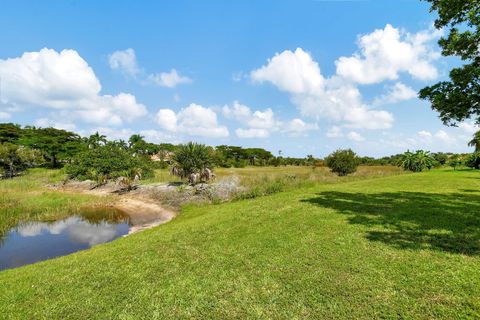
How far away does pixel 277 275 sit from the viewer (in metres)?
6.59

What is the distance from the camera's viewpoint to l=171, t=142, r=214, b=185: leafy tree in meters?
33.2

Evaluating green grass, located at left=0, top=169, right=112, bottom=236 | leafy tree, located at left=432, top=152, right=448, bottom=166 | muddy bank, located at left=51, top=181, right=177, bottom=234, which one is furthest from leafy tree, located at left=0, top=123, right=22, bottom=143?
leafy tree, located at left=432, top=152, right=448, bottom=166

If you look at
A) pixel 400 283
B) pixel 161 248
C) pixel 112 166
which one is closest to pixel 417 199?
pixel 400 283

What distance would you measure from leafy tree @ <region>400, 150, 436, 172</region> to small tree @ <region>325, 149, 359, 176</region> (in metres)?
21.7

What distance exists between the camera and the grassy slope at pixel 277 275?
5316 millimetres

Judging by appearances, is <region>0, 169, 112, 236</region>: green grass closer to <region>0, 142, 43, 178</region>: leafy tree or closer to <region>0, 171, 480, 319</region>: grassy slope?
<region>0, 171, 480, 319</region>: grassy slope

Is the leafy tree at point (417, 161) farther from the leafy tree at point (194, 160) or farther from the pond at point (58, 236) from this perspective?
the pond at point (58, 236)

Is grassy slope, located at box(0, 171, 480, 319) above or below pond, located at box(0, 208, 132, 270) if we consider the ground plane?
above

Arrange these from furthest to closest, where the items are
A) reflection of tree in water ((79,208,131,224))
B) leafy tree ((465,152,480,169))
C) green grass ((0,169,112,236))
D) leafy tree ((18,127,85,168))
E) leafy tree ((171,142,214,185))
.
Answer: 1. leafy tree ((18,127,85,168))
2. leafy tree ((465,152,480,169))
3. leafy tree ((171,142,214,185))
4. reflection of tree in water ((79,208,131,224))
5. green grass ((0,169,112,236))

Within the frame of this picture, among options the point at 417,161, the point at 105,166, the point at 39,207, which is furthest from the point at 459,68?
the point at 417,161

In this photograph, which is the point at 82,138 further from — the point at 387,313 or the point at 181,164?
the point at 387,313

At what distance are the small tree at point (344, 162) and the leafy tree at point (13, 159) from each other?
213ft

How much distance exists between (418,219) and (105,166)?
45.5 metres

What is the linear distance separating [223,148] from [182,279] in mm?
109527
